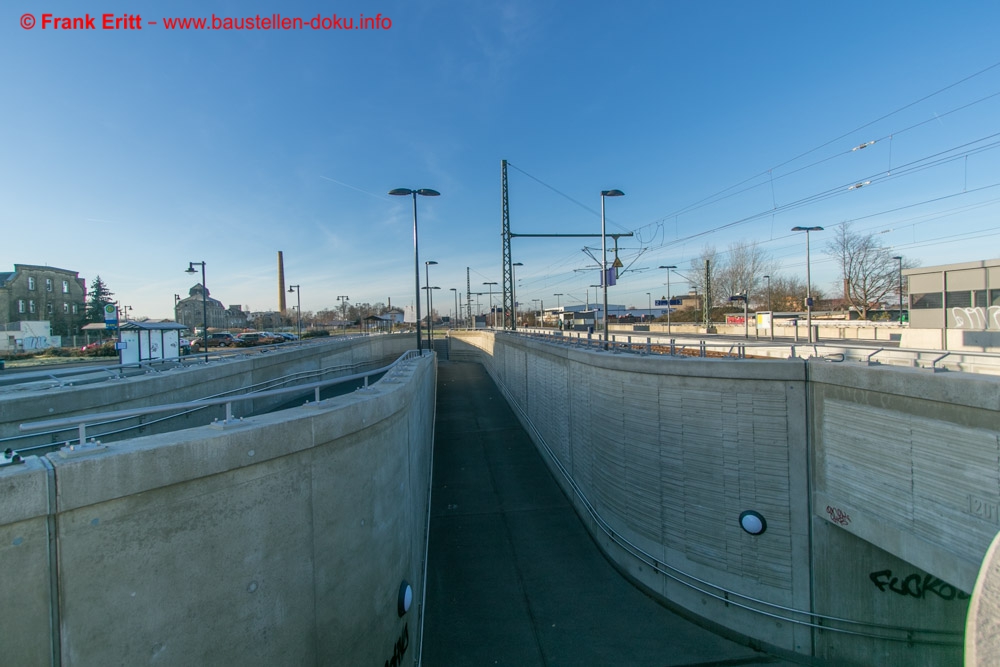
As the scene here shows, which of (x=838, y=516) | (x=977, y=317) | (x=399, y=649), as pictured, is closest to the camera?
(x=399, y=649)

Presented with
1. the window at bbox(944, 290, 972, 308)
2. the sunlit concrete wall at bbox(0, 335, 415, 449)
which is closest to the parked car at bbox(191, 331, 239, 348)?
the sunlit concrete wall at bbox(0, 335, 415, 449)

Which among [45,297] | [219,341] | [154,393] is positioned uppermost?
[45,297]

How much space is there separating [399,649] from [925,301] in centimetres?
2653

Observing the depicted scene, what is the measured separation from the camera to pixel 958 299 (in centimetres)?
2003

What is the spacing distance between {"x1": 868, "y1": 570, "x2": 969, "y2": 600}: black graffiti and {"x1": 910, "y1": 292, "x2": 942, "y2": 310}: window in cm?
1853

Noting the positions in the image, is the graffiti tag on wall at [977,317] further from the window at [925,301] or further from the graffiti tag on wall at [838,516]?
the graffiti tag on wall at [838,516]

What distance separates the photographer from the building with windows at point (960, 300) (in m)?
17.4

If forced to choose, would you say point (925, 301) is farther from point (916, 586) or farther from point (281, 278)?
point (281, 278)

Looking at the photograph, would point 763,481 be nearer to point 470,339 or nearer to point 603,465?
point 603,465

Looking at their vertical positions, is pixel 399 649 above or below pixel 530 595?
above

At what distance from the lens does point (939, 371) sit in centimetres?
705

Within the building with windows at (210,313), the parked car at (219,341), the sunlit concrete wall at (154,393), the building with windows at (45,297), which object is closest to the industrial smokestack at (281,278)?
the building with windows at (210,313)

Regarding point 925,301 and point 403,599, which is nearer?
point 403,599

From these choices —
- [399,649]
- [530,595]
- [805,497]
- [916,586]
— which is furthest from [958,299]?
[399,649]
